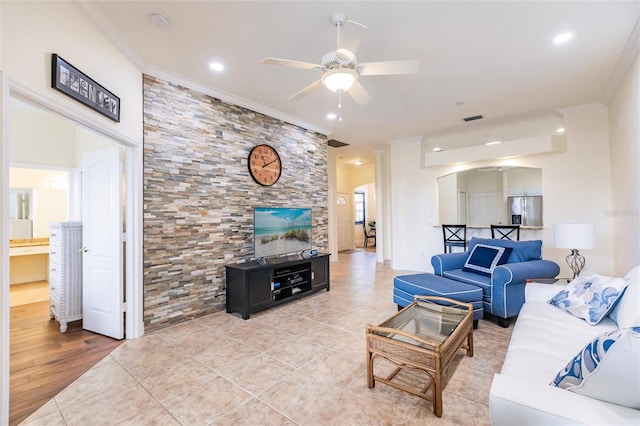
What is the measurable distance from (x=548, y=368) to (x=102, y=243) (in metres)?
3.93

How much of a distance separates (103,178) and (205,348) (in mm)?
2142

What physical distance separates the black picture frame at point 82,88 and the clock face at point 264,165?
1804 millimetres

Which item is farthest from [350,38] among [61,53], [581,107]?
[581,107]

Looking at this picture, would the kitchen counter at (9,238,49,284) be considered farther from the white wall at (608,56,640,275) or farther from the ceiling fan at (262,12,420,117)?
the white wall at (608,56,640,275)

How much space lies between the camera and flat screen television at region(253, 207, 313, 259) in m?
3.93

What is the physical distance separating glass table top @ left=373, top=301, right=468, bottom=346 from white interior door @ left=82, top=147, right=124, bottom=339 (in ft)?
8.82

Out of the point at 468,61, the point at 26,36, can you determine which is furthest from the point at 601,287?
the point at 26,36

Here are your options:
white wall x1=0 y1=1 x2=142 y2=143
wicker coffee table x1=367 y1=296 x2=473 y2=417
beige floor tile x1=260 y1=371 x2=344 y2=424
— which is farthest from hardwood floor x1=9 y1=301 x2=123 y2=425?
wicker coffee table x1=367 y1=296 x2=473 y2=417

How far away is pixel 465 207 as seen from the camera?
579cm

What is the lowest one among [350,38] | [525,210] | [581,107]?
[525,210]

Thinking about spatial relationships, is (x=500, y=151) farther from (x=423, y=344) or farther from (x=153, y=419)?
(x=153, y=419)

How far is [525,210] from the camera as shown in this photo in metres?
5.16

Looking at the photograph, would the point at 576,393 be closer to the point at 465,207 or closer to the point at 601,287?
the point at 601,287

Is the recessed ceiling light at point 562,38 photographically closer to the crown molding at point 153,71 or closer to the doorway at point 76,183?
the crown molding at point 153,71
